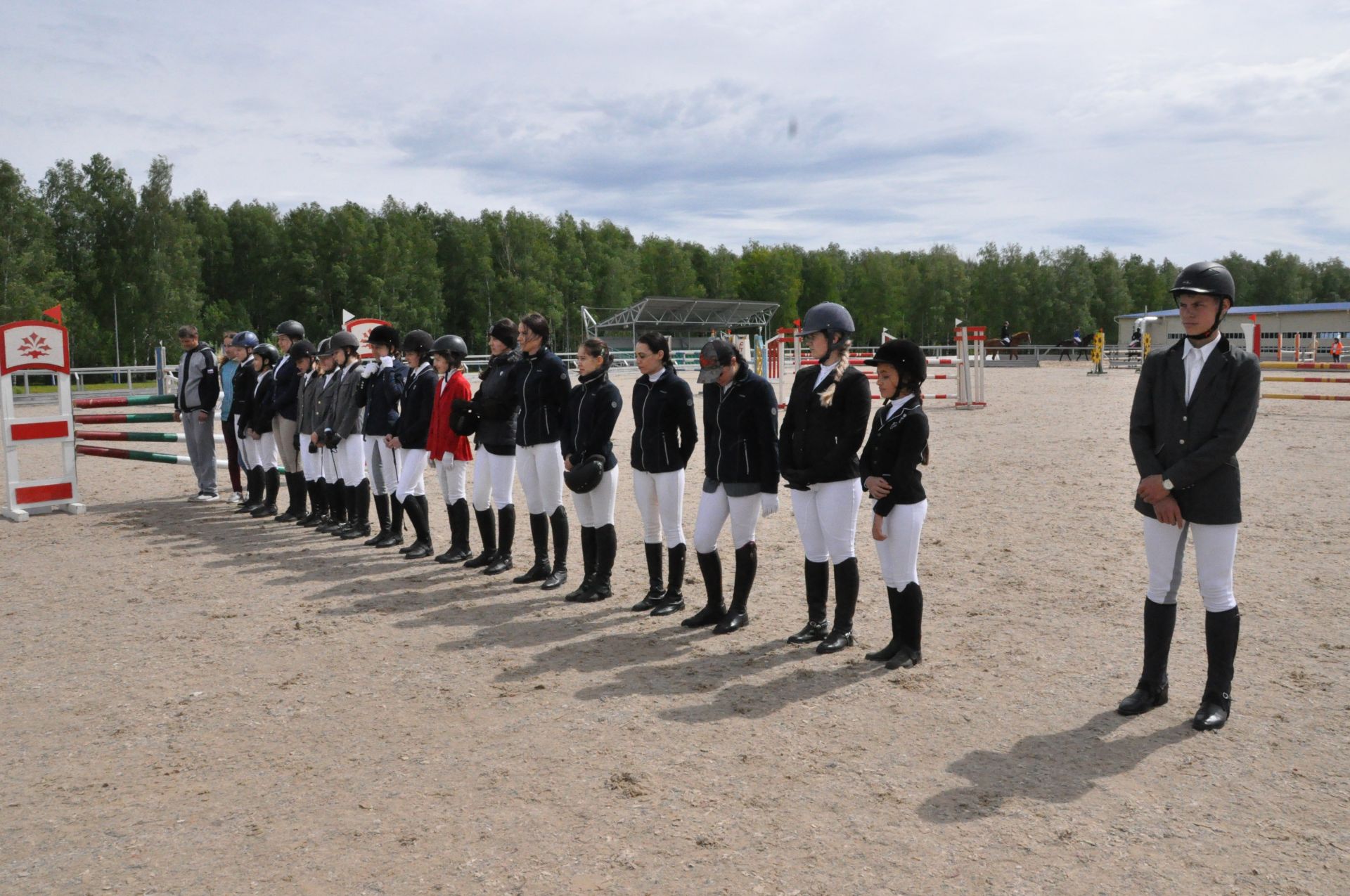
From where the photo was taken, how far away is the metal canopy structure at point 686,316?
6328 centimetres

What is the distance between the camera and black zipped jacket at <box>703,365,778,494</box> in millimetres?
Answer: 5934

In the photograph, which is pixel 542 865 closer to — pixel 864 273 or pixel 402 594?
pixel 402 594

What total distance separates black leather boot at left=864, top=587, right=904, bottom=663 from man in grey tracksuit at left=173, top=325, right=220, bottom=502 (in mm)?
8919

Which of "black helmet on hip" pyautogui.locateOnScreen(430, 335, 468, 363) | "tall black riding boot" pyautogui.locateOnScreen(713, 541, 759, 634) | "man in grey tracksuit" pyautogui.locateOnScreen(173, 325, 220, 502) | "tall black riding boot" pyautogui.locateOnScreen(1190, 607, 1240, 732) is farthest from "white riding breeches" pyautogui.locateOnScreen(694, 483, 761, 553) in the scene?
"man in grey tracksuit" pyautogui.locateOnScreen(173, 325, 220, 502)

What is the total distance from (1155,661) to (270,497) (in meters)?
9.10

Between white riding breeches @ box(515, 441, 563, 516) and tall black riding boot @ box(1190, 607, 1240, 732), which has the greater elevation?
white riding breeches @ box(515, 441, 563, 516)

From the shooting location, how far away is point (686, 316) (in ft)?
222

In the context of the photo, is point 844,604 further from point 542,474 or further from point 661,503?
point 542,474

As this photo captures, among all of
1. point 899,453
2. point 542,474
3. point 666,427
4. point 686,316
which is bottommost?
point 542,474

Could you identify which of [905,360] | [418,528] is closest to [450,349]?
[418,528]

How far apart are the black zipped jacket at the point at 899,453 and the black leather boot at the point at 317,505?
639 cm

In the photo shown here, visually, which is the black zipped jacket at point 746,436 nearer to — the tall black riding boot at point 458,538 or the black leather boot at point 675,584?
the black leather boot at point 675,584

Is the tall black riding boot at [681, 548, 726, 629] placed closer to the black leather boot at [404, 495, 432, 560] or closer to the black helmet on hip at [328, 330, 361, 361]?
the black leather boot at [404, 495, 432, 560]

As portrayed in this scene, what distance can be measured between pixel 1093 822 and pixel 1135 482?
28.6 feet
